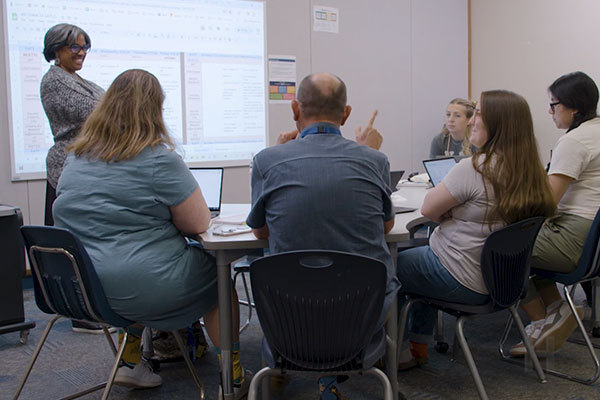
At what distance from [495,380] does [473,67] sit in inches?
172

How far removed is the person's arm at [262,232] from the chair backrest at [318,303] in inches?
14.6

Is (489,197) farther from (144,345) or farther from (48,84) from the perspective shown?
(48,84)

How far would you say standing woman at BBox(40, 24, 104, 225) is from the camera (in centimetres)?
286

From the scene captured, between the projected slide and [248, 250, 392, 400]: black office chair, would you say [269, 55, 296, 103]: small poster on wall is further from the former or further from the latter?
[248, 250, 392, 400]: black office chair

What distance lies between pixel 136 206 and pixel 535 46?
15.3 ft

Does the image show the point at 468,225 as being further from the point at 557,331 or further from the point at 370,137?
the point at 557,331

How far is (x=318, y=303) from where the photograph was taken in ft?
4.87

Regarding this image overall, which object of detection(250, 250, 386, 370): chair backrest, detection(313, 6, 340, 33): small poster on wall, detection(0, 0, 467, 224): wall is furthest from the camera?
detection(313, 6, 340, 33): small poster on wall

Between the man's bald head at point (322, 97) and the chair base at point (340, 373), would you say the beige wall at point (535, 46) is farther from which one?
the chair base at point (340, 373)

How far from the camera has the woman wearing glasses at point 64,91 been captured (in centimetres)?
286

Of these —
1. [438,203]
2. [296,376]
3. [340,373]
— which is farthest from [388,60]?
[340,373]

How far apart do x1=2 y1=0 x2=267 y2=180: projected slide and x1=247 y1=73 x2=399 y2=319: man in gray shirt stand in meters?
2.10

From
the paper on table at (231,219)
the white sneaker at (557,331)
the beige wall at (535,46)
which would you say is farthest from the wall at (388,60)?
the white sneaker at (557,331)

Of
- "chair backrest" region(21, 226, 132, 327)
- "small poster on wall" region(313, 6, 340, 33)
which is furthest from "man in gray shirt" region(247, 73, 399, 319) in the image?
"small poster on wall" region(313, 6, 340, 33)
